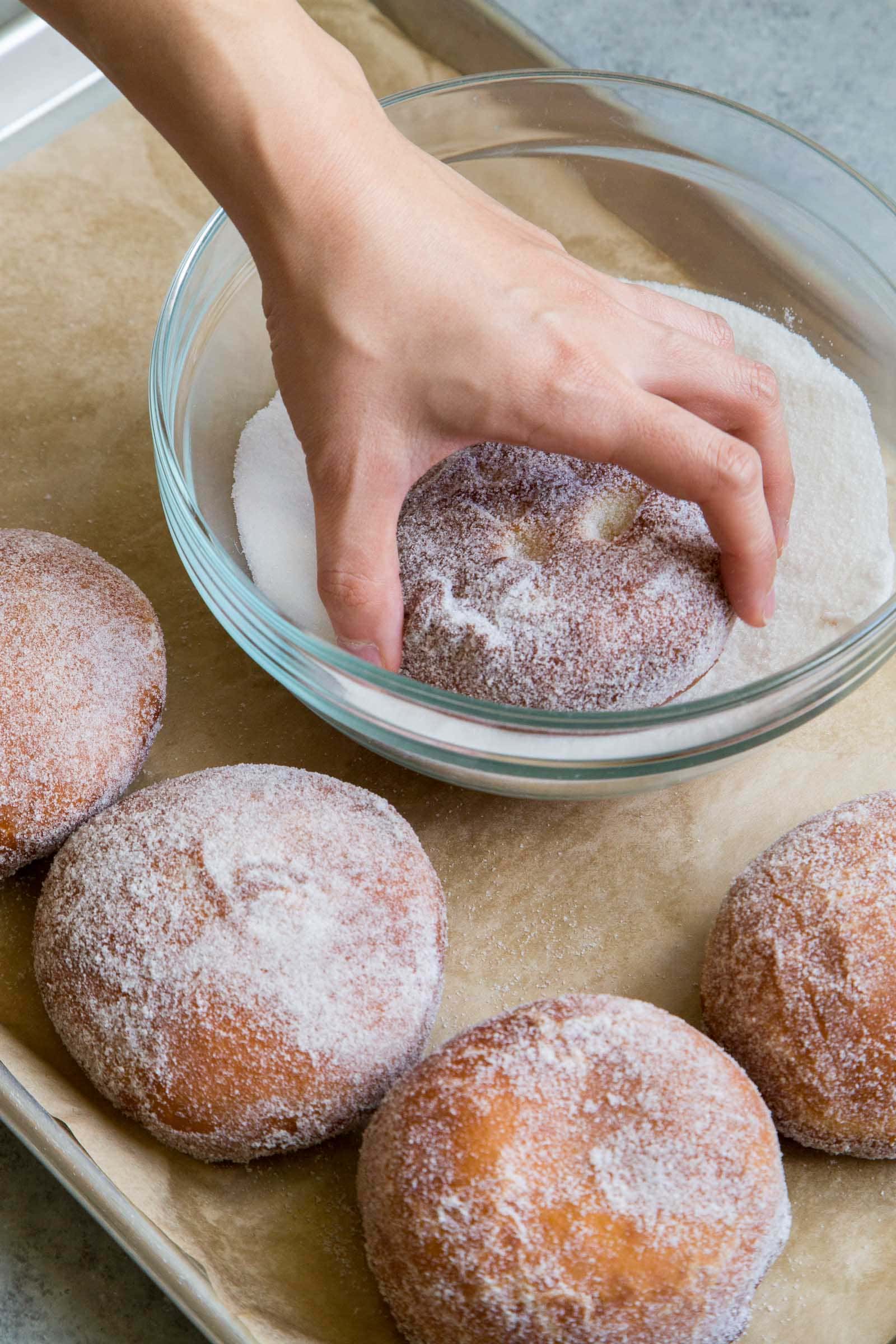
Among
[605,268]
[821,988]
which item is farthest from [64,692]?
[605,268]

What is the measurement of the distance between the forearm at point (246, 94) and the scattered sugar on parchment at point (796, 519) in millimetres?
258

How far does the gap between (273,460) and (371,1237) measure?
0.63 meters

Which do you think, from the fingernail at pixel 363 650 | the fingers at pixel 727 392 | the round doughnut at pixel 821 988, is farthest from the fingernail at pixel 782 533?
the fingernail at pixel 363 650

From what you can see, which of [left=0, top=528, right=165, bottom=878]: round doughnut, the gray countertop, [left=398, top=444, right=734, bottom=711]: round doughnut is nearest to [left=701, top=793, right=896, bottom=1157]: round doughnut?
[left=398, top=444, right=734, bottom=711]: round doughnut

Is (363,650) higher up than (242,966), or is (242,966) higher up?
(363,650)

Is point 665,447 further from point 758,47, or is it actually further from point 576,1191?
point 758,47

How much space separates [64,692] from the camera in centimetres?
99

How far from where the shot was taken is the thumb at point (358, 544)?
911mm

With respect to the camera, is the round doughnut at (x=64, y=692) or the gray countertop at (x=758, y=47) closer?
the round doughnut at (x=64, y=692)

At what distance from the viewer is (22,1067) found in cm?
95

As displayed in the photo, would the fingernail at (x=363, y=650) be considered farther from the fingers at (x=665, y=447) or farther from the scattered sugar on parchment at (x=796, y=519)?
the fingers at (x=665, y=447)

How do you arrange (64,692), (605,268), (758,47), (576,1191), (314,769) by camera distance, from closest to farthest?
1. (576,1191)
2. (64,692)
3. (314,769)
4. (605,268)
5. (758,47)

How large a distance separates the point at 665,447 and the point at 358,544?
23cm

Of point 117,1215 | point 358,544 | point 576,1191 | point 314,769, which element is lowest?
point 117,1215
